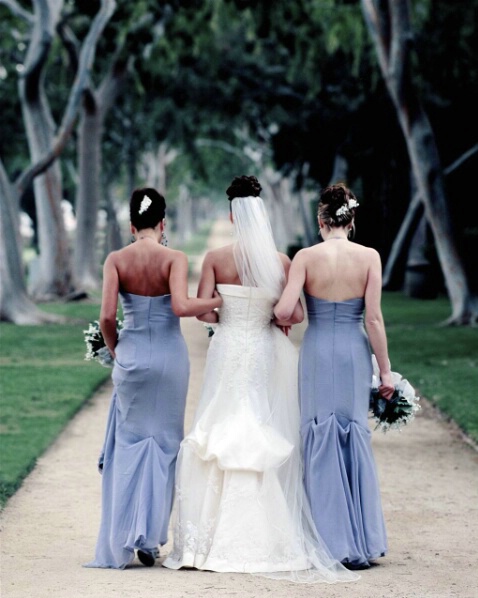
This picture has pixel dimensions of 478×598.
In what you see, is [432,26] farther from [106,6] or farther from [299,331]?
[299,331]

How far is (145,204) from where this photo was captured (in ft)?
20.7

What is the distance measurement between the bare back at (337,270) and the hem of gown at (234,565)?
132 centimetres

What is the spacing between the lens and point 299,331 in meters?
20.4

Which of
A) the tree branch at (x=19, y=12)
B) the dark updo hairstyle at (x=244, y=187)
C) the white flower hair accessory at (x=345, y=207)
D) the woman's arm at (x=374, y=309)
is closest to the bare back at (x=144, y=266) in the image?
the dark updo hairstyle at (x=244, y=187)

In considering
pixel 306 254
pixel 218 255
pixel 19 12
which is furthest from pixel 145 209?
pixel 19 12

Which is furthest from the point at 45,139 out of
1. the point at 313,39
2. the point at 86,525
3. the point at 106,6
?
the point at 86,525

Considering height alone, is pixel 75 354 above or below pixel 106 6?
below

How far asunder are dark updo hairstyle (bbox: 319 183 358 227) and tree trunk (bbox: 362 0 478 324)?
14.0 metres

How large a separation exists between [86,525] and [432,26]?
79.9 feet

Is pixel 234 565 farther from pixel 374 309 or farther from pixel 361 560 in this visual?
pixel 374 309

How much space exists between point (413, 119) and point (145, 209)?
14.6 meters

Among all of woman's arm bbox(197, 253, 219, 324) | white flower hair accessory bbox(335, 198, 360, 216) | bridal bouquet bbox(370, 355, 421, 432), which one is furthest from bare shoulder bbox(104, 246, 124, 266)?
bridal bouquet bbox(370, 355, 421, 432)

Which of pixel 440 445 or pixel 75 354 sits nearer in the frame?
pixel 440 445

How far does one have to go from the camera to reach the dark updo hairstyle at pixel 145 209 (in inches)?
249
